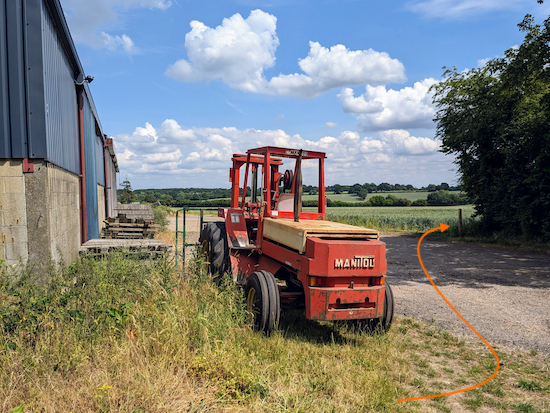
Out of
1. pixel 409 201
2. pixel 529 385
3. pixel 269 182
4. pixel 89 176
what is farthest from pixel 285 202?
pixel 409 201

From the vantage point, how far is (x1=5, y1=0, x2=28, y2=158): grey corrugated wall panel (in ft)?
20.6

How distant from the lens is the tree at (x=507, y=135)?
14.4m

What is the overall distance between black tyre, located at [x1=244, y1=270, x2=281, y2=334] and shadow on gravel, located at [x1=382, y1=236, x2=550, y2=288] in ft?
18.1

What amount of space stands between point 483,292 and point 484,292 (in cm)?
2

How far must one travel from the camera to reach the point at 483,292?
29.7ft

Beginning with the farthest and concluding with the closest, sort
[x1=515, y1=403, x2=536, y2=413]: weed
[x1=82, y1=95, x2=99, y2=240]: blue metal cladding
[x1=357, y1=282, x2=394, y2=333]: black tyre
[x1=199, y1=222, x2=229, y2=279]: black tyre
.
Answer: [x1=82, y1=95, x2=99, y2=240]: blue metal cladding
[x1=199, y1=222, x2=229, y2=279]: black tyre
[x1=357, y1=282, x2=394, y2=333]: black tyre
[x1=515, y1=403, x2=536, y2=413]: weed

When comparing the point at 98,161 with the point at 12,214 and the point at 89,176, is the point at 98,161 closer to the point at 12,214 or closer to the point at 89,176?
the point at 89,176

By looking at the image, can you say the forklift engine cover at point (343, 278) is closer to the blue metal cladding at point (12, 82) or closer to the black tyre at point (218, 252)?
the black tyre at point (218, 252)

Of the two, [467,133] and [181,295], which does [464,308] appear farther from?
[467,133]

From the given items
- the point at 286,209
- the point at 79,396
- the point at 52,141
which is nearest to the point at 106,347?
the point at 79,396

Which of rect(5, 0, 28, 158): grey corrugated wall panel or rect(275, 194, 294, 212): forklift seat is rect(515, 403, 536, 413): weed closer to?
rect(275, 194, 294, 212): forklift seat

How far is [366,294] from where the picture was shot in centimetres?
536

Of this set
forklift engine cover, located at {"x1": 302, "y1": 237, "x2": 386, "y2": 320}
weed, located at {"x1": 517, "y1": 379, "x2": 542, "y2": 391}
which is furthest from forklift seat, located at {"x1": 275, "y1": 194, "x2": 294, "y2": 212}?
weed, located at {"x1": 517, "y1": 379, "x2": 542, "y2": 391}

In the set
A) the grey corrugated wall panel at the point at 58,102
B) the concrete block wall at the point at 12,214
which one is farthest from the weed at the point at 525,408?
the grey corrugated wall panel at the point at 58,102
